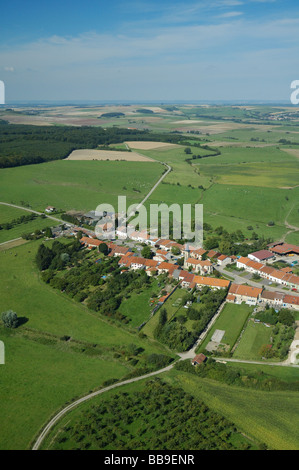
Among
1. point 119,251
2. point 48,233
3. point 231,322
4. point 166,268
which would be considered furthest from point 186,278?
point 48,233

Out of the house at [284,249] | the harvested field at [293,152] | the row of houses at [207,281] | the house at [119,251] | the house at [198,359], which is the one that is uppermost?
the harvested field at [293,152]

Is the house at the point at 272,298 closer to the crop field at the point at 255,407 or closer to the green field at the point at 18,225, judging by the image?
the crop field at the point at 255,407

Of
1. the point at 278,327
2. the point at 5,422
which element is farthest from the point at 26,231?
the point at 278,327

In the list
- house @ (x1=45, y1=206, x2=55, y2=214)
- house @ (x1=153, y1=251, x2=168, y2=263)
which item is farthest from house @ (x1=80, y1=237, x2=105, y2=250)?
house @ (x1=45, y1=206, x2=55, y2=214)

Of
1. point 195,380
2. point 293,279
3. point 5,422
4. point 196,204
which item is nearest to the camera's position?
point 5,422

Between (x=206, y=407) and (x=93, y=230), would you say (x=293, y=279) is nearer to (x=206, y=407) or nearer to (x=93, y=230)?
(x=206, y=407)

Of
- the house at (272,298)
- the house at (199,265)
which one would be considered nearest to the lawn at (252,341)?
the house at (272,298)
